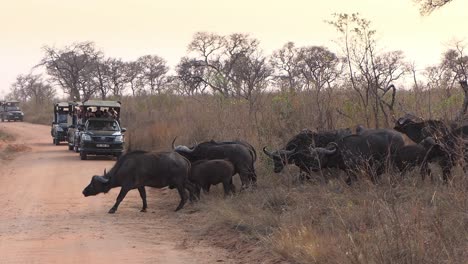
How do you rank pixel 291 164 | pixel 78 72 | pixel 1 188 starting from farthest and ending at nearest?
pixel 78 72 < pixel 1 188 < pixel 291 164

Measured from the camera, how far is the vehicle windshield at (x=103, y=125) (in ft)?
85.0

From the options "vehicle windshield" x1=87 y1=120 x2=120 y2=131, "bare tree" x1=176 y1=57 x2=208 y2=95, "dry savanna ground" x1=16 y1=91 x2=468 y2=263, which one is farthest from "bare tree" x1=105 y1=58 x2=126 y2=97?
"dry savanna ground" x1=16 y1=91 x2=468 y2=263

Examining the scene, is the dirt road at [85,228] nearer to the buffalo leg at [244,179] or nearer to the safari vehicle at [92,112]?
the buffalo leg at [244,179]

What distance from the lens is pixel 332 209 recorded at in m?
9.19

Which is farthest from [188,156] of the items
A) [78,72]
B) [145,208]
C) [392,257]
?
[78,72]

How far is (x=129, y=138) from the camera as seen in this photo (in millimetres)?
28906

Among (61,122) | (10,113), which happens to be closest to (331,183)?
(61,122)

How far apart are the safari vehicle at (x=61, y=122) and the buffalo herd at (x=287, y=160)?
2278 cm

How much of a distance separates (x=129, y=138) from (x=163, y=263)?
21.3 meters


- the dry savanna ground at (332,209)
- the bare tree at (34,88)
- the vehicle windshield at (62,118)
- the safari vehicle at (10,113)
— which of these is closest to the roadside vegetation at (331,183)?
the dry savanna ground at (332,209)

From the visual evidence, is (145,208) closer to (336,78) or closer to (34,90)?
(336,78)

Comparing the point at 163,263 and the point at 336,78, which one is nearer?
the point at 163,263

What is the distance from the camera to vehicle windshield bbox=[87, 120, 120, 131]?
25906mm

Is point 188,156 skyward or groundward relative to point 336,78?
groundward
